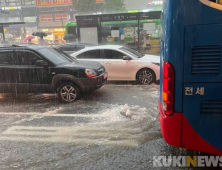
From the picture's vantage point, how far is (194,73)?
2.68 m

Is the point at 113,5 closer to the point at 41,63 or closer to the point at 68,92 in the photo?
the point at 41,63

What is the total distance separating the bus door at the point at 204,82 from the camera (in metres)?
2.57

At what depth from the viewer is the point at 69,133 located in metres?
4.66

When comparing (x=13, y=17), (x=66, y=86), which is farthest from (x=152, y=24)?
(x=13, y=17)

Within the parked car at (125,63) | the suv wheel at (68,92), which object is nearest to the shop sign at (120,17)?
the parked car at (125,63)

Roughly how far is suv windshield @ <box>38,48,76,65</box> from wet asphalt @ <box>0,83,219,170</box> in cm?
124

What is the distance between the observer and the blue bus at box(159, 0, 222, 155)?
2537 millimetres

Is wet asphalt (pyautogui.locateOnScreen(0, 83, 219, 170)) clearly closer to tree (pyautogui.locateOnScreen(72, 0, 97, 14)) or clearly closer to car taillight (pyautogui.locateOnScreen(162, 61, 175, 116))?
car taillight (pyautogui.locateOnScreen(162, 61, 175, 116))

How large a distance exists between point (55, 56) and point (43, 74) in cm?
76

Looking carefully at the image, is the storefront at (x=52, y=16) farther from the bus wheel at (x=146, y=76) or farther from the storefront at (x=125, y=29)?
the bus wheel at (x=146, y=76)

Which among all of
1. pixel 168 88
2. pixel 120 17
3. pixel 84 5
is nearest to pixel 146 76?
pixel 168 88

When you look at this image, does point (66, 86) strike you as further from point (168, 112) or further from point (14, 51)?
point (168, 112)

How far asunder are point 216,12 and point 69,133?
11.4ft

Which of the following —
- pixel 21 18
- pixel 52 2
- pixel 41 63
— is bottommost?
pixel 41 63
